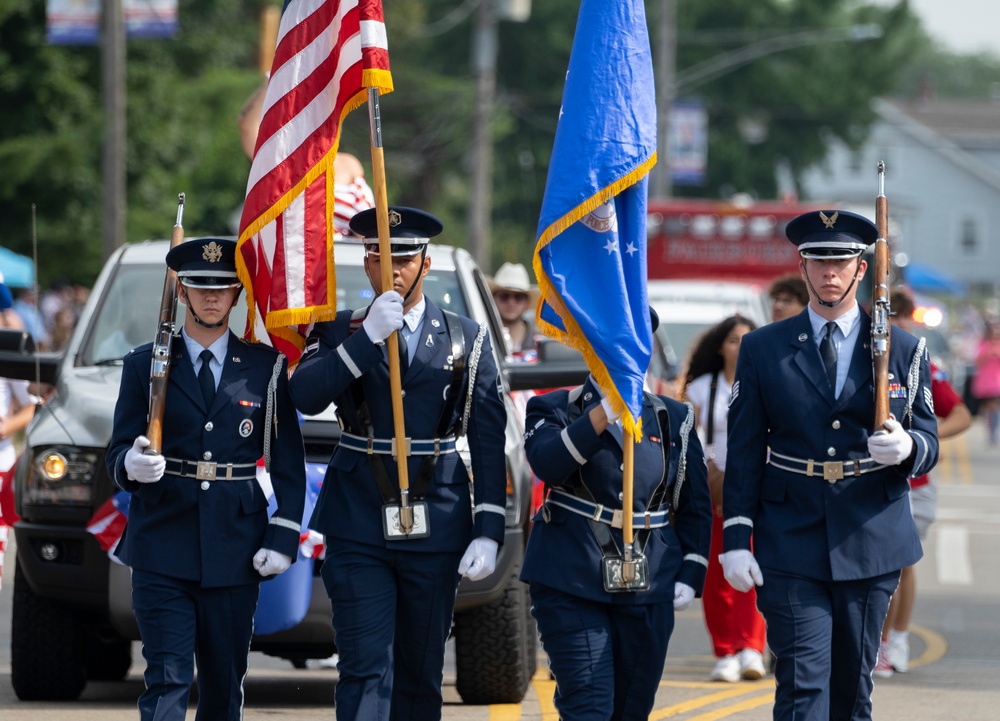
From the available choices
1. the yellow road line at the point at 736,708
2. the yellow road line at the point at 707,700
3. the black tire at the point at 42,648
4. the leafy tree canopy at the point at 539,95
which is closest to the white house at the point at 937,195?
the leafy tree canopy at the point at 539,95

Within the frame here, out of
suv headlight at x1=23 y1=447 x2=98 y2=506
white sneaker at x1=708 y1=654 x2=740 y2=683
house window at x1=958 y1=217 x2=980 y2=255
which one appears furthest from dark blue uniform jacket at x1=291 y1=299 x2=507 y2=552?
house window at x1=958 y1=217 x2=980 y2=255

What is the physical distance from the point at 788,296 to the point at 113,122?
13.1 m

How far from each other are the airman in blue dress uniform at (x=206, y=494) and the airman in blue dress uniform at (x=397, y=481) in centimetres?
21

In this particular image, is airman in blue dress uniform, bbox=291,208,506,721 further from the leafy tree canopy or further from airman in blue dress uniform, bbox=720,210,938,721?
the leafy tree canopy

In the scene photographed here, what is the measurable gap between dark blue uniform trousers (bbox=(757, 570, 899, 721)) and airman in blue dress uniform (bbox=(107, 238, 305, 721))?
1.68 meters

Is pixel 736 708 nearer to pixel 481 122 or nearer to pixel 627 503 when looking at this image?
pixel 627 503

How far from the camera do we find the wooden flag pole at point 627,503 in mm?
5984

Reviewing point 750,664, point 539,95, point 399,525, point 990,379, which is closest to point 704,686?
point 750,664

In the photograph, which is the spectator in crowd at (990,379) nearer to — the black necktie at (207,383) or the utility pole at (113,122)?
the utility pole at (113,122)

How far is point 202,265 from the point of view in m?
6.47

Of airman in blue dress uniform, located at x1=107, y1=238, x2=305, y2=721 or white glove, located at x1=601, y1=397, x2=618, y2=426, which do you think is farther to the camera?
airman in blue dress uniform, located at x1=107, y1=238, x2=305, y2=721

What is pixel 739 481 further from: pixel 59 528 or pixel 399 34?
pixel 399 34

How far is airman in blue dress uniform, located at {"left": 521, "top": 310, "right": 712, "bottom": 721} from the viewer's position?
5969 mm

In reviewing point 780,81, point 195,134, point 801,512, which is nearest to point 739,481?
point 801,512
